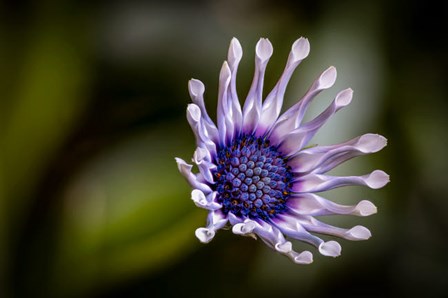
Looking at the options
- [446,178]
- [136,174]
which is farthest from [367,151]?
[446,178]

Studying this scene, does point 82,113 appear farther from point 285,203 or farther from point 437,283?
point 437,283

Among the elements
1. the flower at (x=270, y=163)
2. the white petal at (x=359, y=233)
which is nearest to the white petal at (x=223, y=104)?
the flower at (x=270, y=163)

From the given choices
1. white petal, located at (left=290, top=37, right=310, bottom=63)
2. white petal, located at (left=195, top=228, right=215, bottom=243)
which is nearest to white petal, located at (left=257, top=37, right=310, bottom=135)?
white petal, located at (left=290, top=37, right=310, bottom=63)

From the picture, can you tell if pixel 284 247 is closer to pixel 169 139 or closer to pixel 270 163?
pixel 270 163

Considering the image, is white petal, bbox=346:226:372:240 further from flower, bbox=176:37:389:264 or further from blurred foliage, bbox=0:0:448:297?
blurred foliage, bbox=0:0:448:297

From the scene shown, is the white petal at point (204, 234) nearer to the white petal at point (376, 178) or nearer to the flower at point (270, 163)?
the flower at point (270, 163)

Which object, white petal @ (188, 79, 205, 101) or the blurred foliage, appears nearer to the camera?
white petal @ (188, 79, 205, 101)
